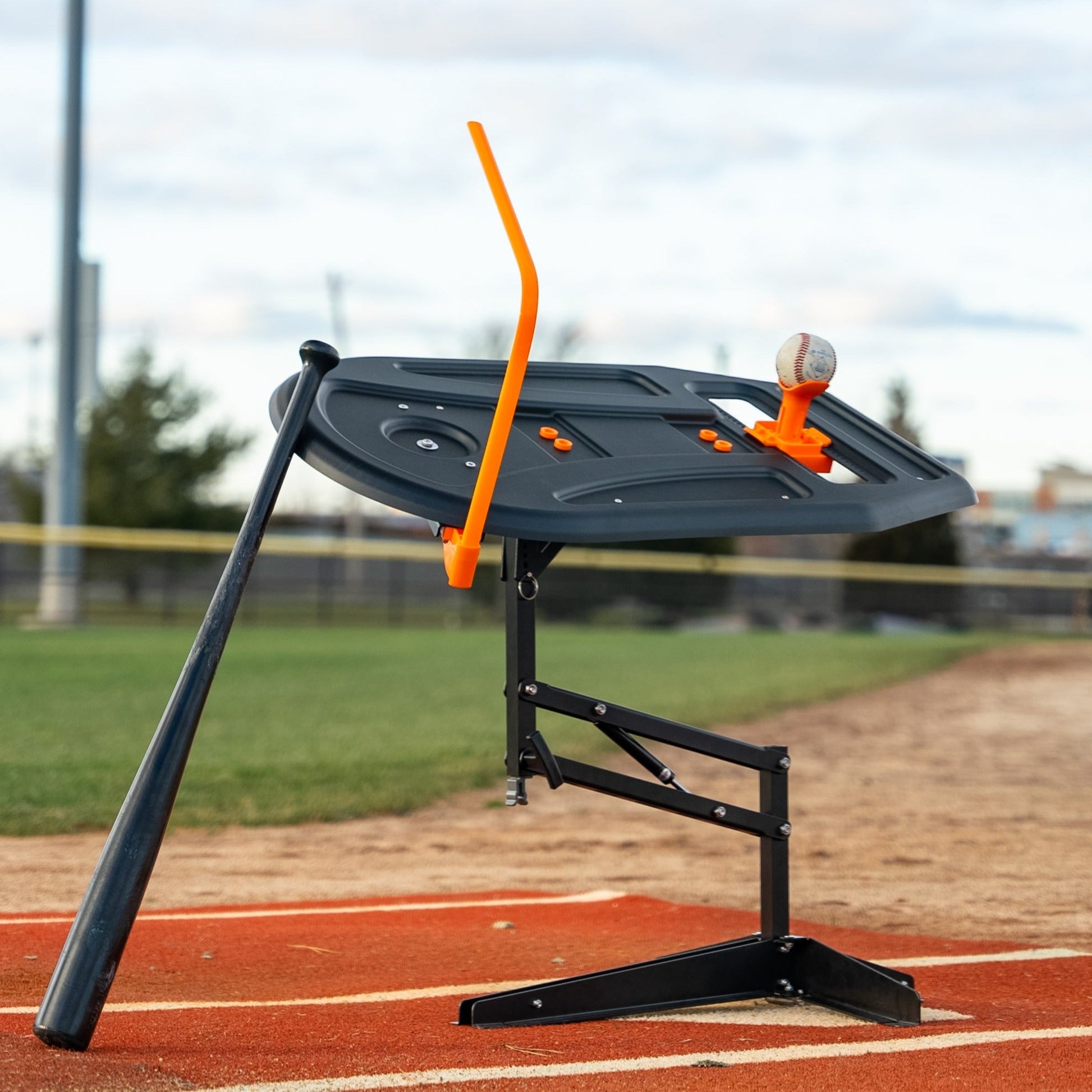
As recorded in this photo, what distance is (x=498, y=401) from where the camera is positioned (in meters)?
3.72

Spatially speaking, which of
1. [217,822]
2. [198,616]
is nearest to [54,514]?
[198,616]

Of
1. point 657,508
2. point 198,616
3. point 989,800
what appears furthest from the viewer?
point 198,616

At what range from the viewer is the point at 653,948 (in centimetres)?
493

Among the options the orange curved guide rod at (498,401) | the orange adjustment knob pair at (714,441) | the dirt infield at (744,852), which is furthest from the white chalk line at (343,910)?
the orange adjustment knob pair at (714,441)

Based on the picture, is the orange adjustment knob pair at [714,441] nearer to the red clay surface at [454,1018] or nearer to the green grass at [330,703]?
the red clay surface at [454,1018]

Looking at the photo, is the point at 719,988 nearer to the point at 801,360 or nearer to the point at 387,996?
the point at 387,996

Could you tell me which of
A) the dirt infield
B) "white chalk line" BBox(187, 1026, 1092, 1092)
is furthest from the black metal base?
the dirt infield

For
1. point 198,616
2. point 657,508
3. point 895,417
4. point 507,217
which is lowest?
point 198,616

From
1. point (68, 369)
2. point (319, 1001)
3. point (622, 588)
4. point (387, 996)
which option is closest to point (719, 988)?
point (387, 996)

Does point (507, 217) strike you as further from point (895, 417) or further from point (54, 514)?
point (895, 417)

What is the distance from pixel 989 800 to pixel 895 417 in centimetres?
3609

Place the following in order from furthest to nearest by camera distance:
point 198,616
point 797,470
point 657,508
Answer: point 198,616, point 797,470, point 657,508

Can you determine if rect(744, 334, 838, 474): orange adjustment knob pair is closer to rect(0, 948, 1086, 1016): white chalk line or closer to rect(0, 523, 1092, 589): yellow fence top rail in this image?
rect(0, 948, 1086, 1016): white chalk line

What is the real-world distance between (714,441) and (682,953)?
146 cm
